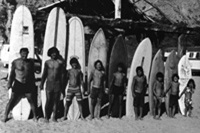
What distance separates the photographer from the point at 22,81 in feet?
17.0

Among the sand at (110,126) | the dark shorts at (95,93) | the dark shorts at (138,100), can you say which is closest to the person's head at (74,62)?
the dark shorts at (95,93)

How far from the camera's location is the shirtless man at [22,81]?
17.0 feet

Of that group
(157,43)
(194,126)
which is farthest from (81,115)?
(157,43)

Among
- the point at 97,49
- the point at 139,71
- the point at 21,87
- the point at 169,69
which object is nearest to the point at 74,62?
the point at 97,49

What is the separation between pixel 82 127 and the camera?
17.1 ft

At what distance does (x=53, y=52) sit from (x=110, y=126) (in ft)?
6.42

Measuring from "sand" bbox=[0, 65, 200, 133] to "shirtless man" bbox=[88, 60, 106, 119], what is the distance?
39 cm

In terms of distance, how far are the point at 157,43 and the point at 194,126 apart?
4528 millimetres

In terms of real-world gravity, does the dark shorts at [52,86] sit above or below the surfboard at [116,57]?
below

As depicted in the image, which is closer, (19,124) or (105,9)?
(19,124)

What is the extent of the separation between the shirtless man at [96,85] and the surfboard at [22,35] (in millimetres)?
1354

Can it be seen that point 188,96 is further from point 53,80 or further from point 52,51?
point 52,51

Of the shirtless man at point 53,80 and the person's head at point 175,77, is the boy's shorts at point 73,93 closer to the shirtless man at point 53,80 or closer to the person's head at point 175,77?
the shirtless man at point 53,80

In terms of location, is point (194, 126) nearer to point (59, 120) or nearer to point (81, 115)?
point (81, 115)
